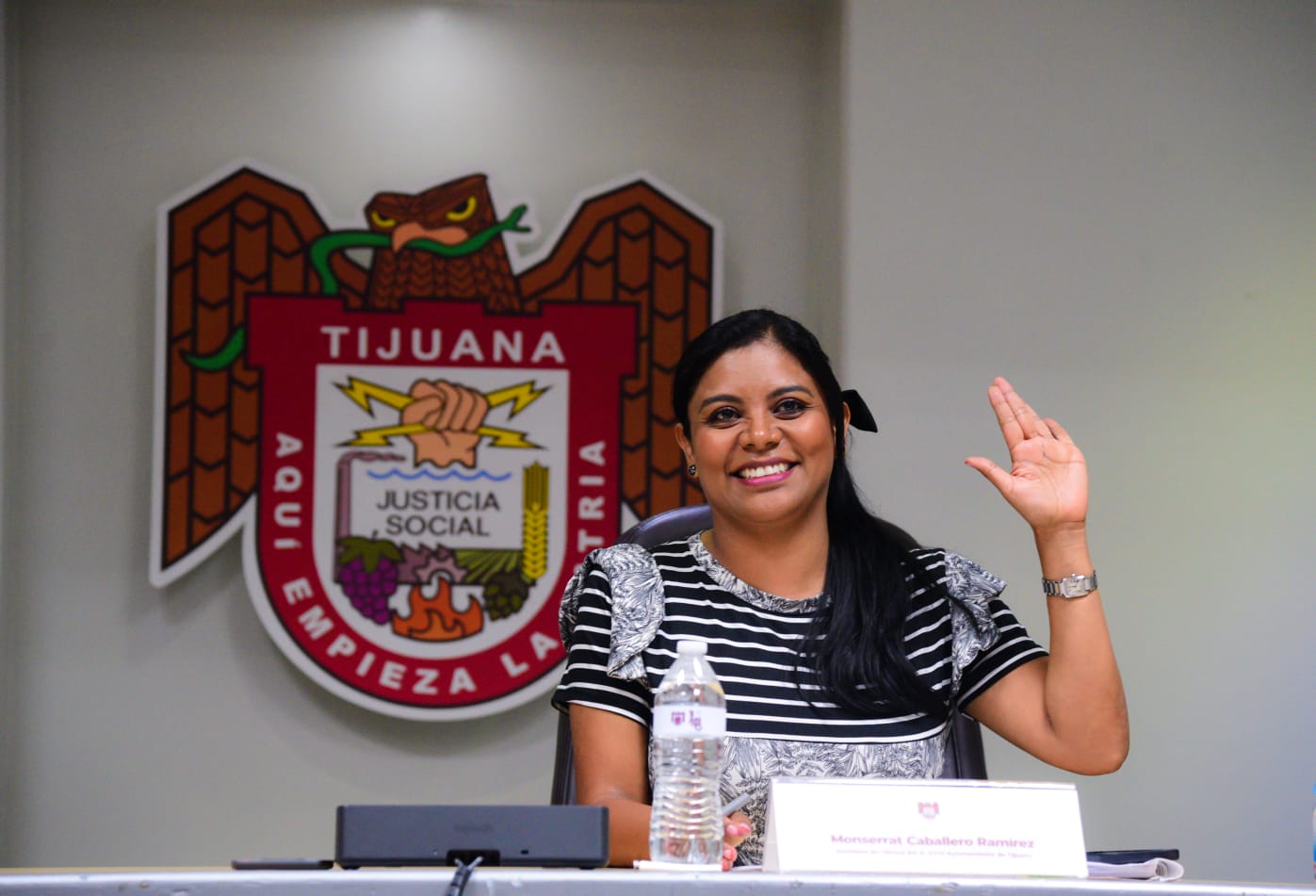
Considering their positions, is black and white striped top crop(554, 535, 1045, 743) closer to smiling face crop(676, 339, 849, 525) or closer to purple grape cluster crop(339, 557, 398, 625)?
smiling face crop(676, 339, 849, 525)

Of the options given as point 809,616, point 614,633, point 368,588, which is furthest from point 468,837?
point 368,588

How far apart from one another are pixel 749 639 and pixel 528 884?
856mm

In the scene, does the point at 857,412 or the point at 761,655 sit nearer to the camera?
the point at 761,655

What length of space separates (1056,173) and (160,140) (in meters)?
2.12

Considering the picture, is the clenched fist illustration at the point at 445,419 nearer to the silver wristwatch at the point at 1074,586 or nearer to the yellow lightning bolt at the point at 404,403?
the yellow lightning bolt at the point at 404,403

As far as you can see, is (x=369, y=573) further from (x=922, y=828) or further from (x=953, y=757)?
(x=922, y=828)

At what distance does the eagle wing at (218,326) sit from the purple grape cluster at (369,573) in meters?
Result: 0.28

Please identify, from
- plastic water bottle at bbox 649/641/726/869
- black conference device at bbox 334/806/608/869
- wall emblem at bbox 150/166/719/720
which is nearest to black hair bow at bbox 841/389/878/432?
plastic water bottle at bbox 649/641/726/869

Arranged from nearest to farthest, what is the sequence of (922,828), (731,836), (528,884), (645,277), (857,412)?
(528,884)
(922,828)
(731,836)
(857,412)
(645,277)

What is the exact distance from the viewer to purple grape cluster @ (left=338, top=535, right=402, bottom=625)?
3.18 m

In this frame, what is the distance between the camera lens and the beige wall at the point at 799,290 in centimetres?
295

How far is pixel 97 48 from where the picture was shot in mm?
3332

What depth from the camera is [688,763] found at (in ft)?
4.32

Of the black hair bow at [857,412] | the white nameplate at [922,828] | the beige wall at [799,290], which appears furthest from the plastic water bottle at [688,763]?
the beige wall at [799,290]
